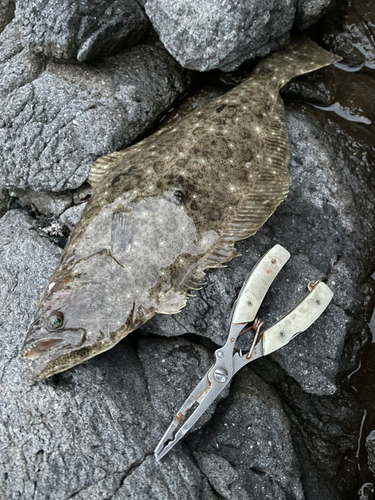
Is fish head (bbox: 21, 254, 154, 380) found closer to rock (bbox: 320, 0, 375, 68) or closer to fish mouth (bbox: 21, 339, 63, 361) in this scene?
fish mouth (bbox: 21, 339, 63, 361)

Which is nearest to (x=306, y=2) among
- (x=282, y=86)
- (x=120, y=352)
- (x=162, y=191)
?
(x=282, y=86)

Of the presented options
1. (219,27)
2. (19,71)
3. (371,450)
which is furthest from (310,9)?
(371,450)

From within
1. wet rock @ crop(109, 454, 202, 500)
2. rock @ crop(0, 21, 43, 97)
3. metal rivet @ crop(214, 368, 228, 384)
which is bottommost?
wet rock @ crop(109, 454, 202, 500)

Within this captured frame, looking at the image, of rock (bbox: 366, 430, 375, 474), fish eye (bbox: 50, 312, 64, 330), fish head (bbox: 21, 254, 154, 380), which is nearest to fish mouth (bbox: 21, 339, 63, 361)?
fish head (bbox: 21, 254, 154, 380)

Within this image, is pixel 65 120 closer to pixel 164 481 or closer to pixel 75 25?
pixel 75 25

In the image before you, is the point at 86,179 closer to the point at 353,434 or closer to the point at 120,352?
the point at 120,352

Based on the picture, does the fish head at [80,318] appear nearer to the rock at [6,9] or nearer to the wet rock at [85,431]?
the wet rock at [85,431]

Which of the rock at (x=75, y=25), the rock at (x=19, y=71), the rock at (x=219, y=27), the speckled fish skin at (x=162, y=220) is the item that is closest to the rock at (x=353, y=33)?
the rock at (x=219, y=27)
